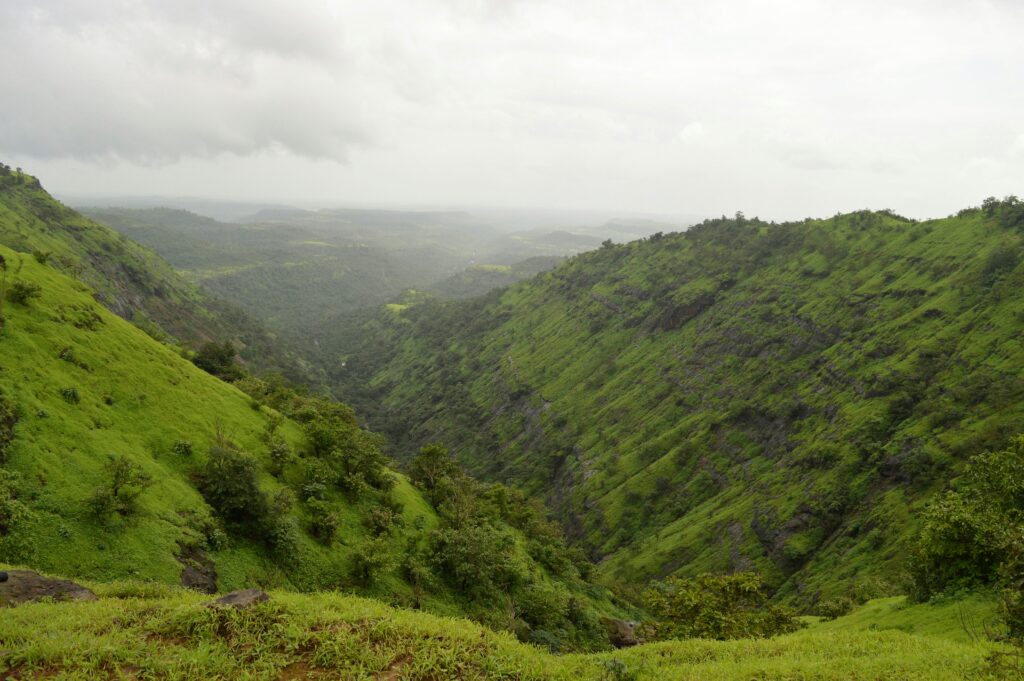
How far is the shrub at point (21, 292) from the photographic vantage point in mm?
40250

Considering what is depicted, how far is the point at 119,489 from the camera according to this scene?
105ft

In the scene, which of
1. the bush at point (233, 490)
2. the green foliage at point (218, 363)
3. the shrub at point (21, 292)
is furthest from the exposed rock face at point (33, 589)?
the green foliage at point (218, 363)

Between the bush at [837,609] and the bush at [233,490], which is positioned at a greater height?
the bush at [233,490]

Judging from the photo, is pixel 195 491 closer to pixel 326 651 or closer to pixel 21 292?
pixel 21 292

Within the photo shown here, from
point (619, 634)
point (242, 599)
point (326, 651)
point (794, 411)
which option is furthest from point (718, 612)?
point (794, 411)

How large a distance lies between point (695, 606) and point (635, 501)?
314 feet

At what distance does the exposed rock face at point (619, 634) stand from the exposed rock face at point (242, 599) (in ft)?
156

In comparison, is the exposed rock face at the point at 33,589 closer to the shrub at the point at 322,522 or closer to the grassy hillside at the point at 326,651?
the grassy hillside at the point at 326,651

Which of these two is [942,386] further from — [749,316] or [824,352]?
[749,316]

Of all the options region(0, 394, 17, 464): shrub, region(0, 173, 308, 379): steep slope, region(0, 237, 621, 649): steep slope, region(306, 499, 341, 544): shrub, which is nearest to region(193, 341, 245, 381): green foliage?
region(0, 237, 621, 649): steep slope

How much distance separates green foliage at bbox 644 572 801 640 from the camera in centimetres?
3406

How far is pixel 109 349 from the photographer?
4450cm

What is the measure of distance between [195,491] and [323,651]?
2937cm

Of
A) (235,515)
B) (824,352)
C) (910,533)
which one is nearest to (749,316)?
(824,352)
